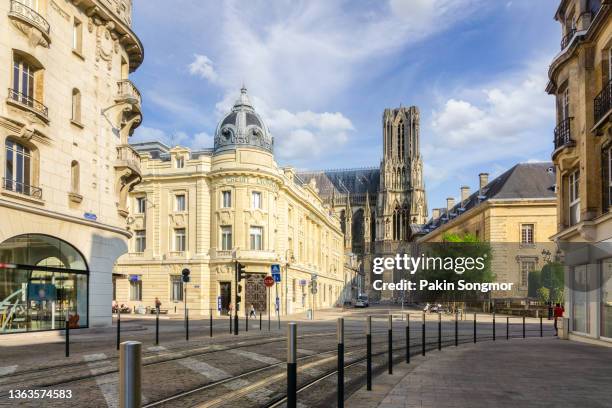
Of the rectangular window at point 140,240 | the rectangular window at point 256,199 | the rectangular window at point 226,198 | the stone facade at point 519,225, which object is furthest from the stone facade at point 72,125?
the stone facade at point 519,225

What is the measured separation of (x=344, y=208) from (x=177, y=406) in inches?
4656

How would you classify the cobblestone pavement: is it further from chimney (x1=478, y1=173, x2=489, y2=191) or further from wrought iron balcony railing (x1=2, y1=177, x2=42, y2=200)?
chimney (x1=478, y1=173, x2=489, y2=191)

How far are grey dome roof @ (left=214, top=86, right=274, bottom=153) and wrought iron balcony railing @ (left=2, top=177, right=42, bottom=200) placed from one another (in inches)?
1026

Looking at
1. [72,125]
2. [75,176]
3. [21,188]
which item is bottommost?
[21,188]

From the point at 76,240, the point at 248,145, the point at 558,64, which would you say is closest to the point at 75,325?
the point at 76,240

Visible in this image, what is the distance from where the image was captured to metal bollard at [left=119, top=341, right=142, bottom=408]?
2.54 m

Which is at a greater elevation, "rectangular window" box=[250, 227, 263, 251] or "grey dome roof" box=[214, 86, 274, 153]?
"grey dome roof" box=[214, 86, 274, 153]

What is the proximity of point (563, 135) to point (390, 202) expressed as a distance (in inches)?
3971

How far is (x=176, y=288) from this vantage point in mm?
44438

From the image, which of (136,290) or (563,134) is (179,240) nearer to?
(136,290)

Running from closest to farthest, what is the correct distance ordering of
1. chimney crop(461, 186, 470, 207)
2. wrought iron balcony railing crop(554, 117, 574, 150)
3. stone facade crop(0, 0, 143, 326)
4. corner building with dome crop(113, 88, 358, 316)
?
stone facade crop(0, 0, 143, 326) → wrought iron balcony railing crop(554, 117, 574, 150) → corner building with dome crop(113, 88, 358, 316) → chimney crop(461, 186, 470, 207)

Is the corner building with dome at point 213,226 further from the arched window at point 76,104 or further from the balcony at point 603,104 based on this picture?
the balcony at point 603,104

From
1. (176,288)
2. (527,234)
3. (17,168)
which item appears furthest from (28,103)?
(527,234)

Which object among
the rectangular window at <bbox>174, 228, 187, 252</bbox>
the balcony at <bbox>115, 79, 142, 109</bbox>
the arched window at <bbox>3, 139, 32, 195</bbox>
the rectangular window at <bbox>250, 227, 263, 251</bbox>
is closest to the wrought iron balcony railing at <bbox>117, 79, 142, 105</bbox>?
the balcony at <bbox>115, 79, 142, 109</bbox>
